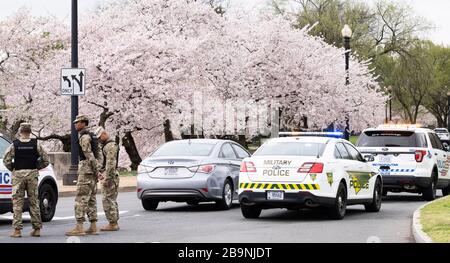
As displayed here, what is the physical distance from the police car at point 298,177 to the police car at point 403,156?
178 inches

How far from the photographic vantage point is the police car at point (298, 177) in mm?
16406

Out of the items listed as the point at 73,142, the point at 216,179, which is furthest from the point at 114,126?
the point at 216,179

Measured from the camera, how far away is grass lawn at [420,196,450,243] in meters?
12.8

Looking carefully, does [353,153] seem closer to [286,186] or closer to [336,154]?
[336,154]

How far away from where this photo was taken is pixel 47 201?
1716 centimetres

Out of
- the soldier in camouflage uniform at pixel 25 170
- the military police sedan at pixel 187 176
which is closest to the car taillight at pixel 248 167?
the military police sedan at pixel 187 176

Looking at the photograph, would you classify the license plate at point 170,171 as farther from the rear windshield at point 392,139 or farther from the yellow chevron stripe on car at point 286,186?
the rear windshield at point 392,139

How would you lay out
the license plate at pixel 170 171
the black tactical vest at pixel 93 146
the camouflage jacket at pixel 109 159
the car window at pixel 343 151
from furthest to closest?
the license plate at pixel 170 171
the car window at pixel 343 151
the camouflage jacket at pixel 109 159
the black tactical vest at pixel 93 146

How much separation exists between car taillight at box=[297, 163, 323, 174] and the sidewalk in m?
9.95

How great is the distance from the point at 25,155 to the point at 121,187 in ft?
43.0

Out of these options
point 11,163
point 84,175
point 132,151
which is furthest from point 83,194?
point 132,151

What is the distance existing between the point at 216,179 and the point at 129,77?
71.4 feet

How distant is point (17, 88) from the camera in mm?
42625
